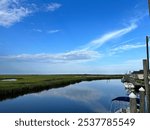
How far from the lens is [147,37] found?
10570 mm

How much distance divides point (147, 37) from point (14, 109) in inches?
700

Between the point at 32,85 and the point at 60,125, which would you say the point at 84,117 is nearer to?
the point at 60,125

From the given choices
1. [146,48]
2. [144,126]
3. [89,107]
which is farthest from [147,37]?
[89,107]

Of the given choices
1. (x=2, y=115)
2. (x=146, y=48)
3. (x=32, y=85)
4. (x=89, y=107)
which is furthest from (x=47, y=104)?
(x=2, y=115)

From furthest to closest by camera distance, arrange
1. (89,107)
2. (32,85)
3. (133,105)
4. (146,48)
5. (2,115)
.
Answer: (32,85) < (89,107) < (146,48) < (133,105) < (2,115)

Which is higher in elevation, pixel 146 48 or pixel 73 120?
pixel 146 48

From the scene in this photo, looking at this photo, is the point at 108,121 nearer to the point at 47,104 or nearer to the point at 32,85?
the point at 47,104

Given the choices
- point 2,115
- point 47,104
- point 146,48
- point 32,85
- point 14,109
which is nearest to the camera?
point 2,115

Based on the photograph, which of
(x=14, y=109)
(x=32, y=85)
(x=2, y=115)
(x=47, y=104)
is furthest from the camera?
(x=32, y=85)

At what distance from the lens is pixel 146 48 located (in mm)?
10516

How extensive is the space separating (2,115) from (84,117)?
1489 mm

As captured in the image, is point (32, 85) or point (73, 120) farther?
point (32, 85)

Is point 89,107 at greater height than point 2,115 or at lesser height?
lesser

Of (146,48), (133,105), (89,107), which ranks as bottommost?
(89,107)
